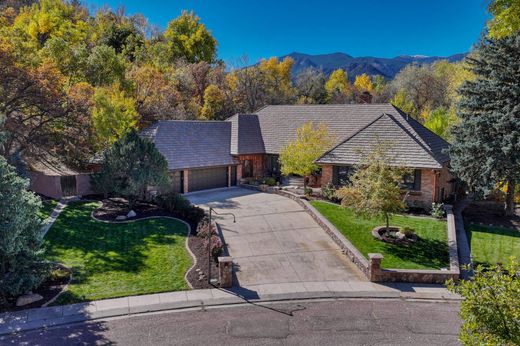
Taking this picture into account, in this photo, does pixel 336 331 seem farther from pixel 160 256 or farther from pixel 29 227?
pixel 29 227

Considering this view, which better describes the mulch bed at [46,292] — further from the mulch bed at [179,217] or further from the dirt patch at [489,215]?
the dirt patch at [489,215]

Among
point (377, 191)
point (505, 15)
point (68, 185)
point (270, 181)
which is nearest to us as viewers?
point (505, 15)

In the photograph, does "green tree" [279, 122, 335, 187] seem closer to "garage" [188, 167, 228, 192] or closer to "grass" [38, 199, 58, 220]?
"garage" [188, 167, 228, 192]

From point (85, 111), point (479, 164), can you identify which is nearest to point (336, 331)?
point (479, 164)

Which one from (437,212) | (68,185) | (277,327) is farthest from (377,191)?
(68,185)

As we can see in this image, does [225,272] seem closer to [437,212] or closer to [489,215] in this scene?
[437,212]
